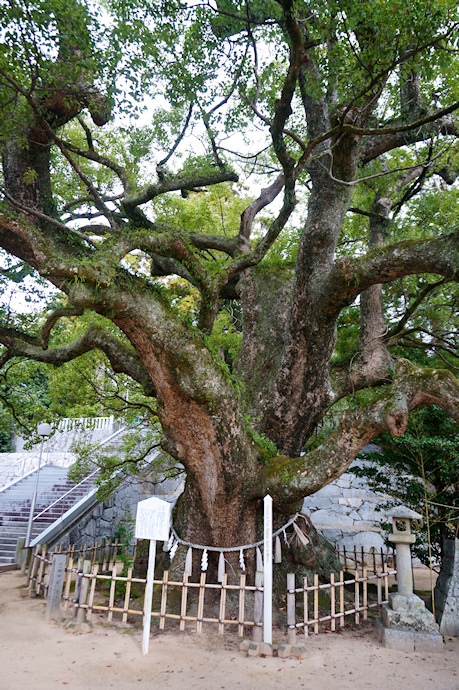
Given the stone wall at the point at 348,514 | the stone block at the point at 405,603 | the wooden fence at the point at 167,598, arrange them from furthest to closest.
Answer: the stone wall at the point at 348,514 → the stone block at the point at 405,603 → the wooden fence at the point at 167,598

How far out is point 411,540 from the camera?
517 centimetres

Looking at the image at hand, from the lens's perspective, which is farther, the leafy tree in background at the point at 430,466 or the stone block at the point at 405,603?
the leafy tree in background at the point at 430,466

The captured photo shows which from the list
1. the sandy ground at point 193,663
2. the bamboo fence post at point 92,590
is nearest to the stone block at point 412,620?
the sandy ground at point 193,663

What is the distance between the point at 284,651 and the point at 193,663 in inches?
37.1

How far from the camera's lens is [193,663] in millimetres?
4176

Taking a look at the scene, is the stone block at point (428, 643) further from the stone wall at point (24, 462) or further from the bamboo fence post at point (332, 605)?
the stone wall at point (24, 462)

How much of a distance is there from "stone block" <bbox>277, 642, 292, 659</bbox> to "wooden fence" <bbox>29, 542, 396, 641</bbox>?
14 cm

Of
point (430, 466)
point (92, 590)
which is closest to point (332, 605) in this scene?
point (430, 466)

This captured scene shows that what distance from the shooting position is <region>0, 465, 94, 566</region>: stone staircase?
9969 mm

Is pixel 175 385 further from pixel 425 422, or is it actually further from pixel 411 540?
pixel 425 422

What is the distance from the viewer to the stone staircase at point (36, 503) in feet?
32.7

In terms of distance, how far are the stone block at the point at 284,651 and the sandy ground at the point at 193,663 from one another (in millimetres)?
60

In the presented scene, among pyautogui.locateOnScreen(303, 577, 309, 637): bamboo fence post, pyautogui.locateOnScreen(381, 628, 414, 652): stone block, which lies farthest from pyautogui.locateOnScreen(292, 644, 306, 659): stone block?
pyautogui.locateOnScreen(381, 628, 414, 652): stone block

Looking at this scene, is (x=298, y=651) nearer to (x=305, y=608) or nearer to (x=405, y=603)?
(x=305, y=608)
